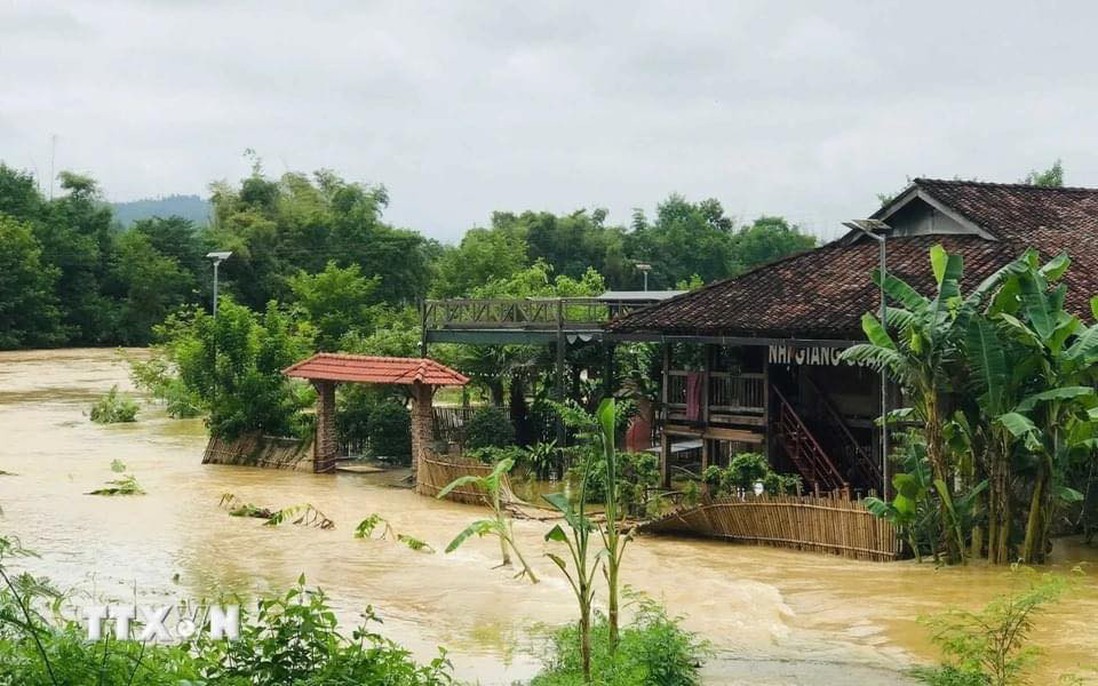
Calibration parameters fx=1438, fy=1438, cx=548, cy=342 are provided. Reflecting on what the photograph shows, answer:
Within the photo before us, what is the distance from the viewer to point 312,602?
26.3 feet

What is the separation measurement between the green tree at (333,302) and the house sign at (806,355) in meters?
20.3

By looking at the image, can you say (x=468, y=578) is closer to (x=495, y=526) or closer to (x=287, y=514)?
(x=287, y=514)

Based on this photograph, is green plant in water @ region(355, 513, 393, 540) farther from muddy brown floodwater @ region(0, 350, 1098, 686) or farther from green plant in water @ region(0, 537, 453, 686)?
green plant in water @ region(0, 537, 453, 686)

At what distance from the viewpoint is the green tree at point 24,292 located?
6069cm

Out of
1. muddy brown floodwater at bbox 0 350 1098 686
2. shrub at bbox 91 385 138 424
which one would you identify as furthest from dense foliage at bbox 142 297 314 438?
shrub at bbox 91 385 138 424

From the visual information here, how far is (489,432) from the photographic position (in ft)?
87.8

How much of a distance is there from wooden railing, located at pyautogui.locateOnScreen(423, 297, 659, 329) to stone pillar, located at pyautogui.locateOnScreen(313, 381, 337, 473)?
2.48 metres

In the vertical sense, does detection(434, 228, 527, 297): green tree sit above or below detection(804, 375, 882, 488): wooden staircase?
above

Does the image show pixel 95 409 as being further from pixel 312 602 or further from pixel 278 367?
pixel 312 602

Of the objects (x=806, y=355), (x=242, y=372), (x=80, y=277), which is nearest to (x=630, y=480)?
(x=806, y=355)

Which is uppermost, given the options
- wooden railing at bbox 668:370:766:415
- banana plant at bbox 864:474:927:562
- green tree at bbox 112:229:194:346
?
green tree at bbox 112:229:194:346

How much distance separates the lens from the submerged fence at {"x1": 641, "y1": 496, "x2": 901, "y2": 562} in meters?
18.1

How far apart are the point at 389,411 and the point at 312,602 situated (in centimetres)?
2011

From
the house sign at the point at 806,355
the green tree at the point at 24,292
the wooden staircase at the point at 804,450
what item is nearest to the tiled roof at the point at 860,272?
the house sign at the point at 806,355
